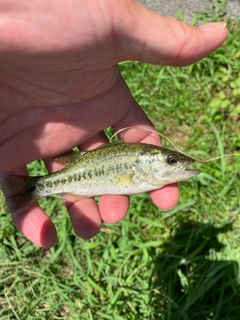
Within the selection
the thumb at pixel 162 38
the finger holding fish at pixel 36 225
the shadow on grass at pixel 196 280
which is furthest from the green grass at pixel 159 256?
the thumb at pixel 162 38

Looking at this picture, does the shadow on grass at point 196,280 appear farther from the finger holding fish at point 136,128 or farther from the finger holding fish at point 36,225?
the finger holding fish at point 36,225

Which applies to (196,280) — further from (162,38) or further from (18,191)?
(162,38)

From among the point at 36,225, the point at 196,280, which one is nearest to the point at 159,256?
the point at 196,280

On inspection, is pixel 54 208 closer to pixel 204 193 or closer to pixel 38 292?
pixel 38 292

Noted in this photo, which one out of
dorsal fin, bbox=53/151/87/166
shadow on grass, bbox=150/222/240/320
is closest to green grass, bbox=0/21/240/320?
shadow on grass, bbox=150/222/240/320

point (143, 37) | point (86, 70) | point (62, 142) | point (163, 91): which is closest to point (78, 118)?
point (62, 142)

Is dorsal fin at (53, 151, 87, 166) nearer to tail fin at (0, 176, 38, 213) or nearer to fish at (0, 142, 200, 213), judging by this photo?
fish at (0, 142, 200, 213)
